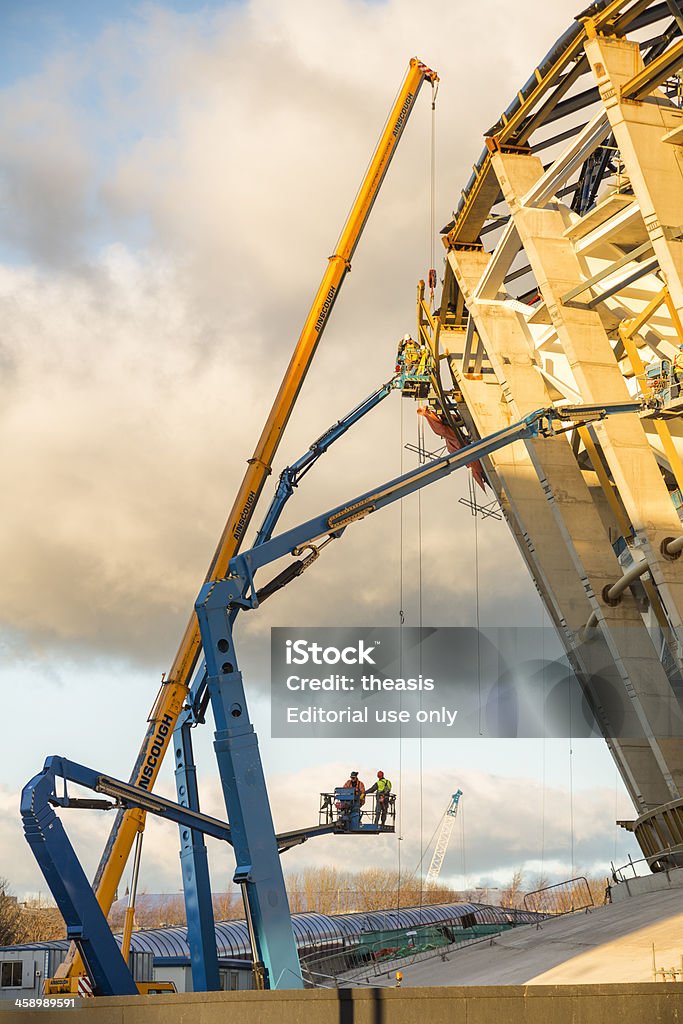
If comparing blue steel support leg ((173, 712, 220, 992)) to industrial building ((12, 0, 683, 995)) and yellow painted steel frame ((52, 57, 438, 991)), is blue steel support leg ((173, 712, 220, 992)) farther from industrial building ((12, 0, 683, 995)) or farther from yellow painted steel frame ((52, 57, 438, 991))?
yellow painted steel frame ((52, 57, 438, 991))

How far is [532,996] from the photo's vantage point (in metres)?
14.4

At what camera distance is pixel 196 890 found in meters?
22.8

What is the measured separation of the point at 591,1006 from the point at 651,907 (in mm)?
8022

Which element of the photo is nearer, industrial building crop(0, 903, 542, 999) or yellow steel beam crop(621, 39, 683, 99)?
yellow steel beam crop(621, 39, 683, 99)

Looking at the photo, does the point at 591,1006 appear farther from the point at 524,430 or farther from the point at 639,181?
the point at 639,181

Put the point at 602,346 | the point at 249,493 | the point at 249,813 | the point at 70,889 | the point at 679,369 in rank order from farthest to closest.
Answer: the point at 249,493
the point at 602,346
the point at 679,369
the point at 70,889
the point at 249,813

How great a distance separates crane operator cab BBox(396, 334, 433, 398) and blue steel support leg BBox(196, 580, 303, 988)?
19332 mm

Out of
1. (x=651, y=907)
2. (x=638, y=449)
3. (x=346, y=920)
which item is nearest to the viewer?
(x=651, y=907)

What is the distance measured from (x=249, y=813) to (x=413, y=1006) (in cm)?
457

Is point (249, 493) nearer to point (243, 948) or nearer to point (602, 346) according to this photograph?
point (602, 346)

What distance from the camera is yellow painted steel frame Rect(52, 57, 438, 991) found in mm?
28125

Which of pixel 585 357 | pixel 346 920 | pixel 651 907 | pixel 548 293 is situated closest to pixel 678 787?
pixel 651 907


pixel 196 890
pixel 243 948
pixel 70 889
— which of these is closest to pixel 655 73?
pixel 196 890

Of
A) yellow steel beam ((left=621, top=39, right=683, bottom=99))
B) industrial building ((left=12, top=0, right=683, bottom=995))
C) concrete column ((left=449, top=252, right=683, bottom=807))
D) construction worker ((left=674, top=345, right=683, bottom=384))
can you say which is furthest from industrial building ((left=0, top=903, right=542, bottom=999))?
yellow steel beam ((left=621, top=39, right=683, bottom=99))
